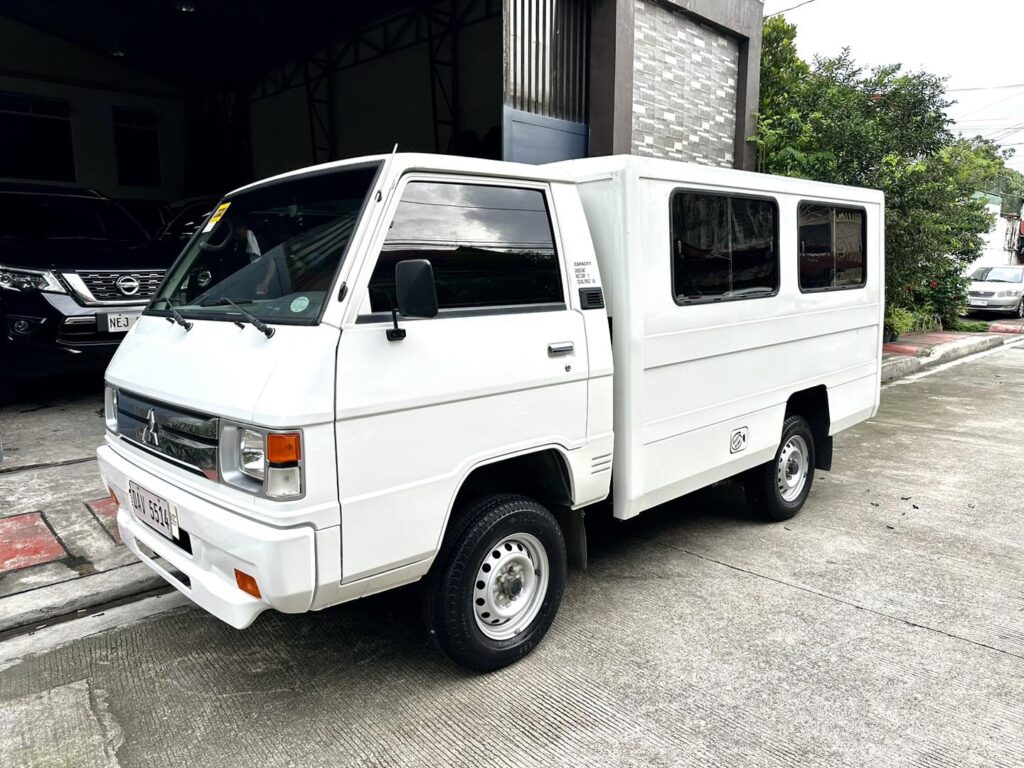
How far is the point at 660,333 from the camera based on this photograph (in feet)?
12.0

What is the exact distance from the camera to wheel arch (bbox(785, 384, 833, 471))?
17.0ft

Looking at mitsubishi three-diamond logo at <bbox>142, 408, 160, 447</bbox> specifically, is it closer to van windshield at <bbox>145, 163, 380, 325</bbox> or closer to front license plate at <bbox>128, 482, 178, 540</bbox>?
front license plate at <bbox>128, 482, 178, 540</bbox>

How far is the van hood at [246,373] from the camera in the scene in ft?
8.08

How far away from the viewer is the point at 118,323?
666 centimetres

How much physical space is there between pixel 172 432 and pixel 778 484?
3803mm

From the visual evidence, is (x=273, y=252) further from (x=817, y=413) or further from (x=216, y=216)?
(x=817, y=413)

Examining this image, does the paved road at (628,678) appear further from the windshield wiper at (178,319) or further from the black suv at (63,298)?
the black suv at (63,298)

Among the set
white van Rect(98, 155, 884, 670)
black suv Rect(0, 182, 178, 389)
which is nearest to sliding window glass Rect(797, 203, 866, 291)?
white van Rect(98, 155, 884, 670)

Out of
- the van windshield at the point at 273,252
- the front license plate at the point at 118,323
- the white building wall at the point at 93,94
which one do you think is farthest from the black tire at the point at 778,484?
the white building wall at the point at 93,94

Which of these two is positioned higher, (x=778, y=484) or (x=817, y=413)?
(x=817, y=413)

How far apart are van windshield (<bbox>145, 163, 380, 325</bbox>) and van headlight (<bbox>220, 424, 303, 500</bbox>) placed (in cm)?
43

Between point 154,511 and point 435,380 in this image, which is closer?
point 435,380

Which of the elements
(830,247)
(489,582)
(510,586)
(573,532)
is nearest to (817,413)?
(830,247)

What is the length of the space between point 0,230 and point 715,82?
28.9ft
